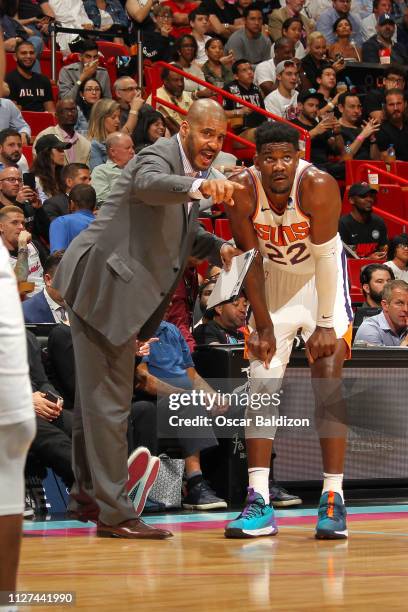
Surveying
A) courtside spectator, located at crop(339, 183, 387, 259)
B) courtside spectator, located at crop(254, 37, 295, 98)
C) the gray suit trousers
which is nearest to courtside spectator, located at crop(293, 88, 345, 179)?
courtside spectator, located at crop(254, 37, 295, 98)

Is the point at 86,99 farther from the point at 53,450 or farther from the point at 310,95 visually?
the point at 53,450

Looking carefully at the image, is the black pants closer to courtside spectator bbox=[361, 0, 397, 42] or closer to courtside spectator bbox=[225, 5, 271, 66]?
courtside spectator bbox=[225, 5, 271, 66]

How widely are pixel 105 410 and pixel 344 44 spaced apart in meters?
12.4

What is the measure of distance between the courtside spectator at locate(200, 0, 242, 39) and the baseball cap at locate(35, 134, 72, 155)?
251 inches

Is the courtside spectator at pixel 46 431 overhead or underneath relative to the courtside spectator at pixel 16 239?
underneath

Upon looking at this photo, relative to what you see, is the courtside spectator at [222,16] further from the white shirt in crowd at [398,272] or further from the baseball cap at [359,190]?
the white shirt in crowd at [398,272]

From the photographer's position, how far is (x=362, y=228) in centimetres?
1168

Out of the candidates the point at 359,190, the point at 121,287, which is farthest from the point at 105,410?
the point at 359,190

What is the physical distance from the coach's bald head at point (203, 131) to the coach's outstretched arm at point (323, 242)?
19.0 inches

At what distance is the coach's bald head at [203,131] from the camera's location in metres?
5.09

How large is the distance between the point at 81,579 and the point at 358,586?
95 cm

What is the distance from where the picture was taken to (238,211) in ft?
17.8

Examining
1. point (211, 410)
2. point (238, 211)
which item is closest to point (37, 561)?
point (238, 211)

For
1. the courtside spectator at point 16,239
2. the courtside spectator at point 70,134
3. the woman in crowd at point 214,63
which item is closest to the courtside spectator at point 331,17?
the woman in crowd at point 214,63
